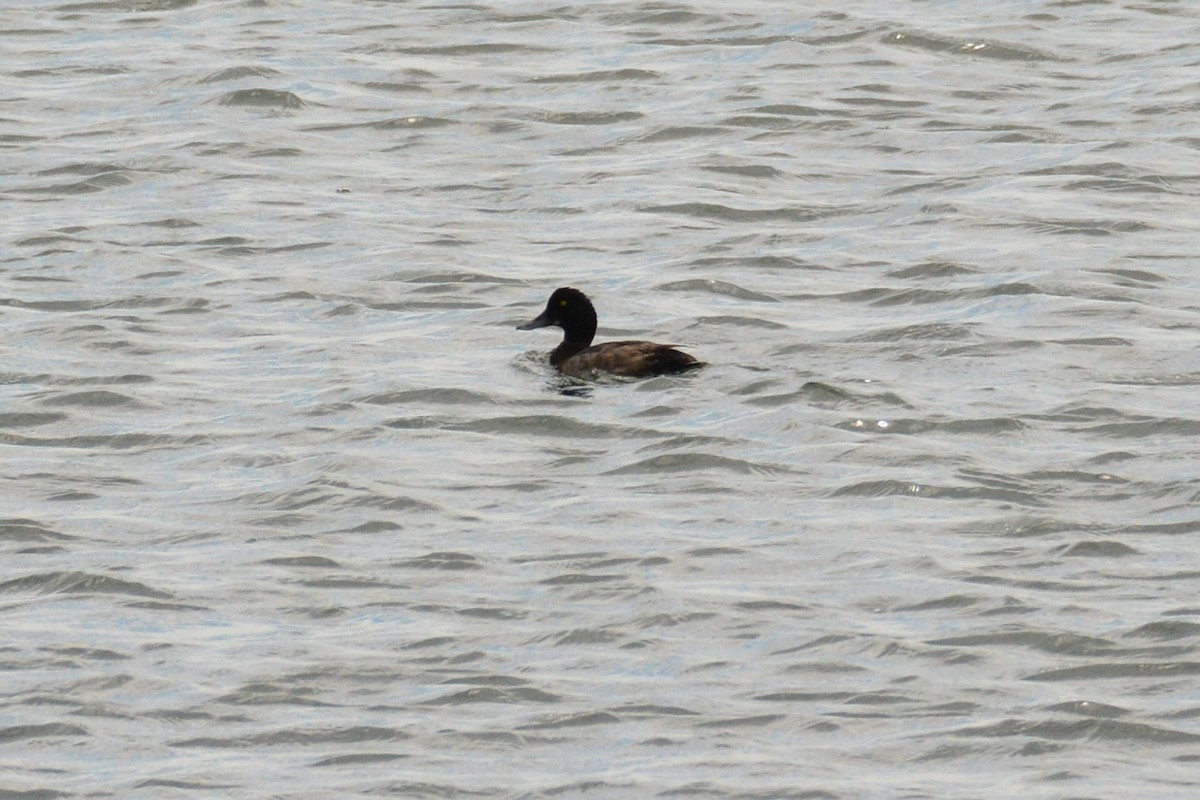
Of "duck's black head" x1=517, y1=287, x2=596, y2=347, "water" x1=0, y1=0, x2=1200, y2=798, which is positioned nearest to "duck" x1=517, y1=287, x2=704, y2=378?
"duck's black head" x1=517, y1=287, x2=596, y2=347

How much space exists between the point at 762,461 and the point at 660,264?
4.20m

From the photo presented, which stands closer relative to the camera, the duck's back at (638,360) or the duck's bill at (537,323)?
the duck's back at (638,360)

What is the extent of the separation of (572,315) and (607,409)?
114 cm

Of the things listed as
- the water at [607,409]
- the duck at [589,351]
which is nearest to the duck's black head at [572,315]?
the duck at [589,351]

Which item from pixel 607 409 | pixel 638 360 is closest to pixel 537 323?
pixel 638 360

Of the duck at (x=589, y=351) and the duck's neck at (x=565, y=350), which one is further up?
the duck at (x=589, y=351)

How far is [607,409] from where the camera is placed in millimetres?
13055

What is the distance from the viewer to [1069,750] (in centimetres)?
874

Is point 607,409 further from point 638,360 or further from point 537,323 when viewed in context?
point 537,323

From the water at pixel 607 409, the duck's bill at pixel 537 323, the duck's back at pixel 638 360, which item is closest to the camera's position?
the water at pixel 607 409

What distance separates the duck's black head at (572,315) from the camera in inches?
551

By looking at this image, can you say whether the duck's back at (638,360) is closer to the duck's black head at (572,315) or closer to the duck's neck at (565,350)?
the duck's neck at (565,350)

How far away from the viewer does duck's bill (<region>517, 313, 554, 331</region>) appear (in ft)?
46.5

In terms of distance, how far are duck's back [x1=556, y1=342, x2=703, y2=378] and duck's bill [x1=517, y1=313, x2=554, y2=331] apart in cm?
59
